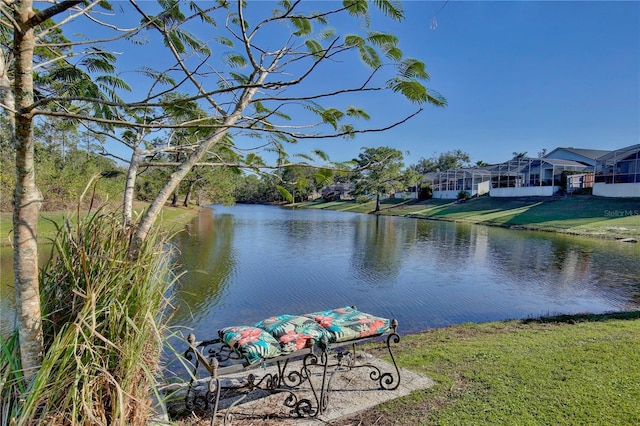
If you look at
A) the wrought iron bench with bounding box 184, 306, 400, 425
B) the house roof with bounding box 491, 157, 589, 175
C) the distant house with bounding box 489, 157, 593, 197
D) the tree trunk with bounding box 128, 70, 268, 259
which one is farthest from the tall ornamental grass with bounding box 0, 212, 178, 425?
the house roof with bounding box 491, 157, 589, 175

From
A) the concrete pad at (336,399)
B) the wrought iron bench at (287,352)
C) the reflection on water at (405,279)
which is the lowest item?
the reflection on water at (405,279)

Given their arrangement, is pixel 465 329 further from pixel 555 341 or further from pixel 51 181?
pixel 51 181

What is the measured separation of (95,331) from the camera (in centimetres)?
169

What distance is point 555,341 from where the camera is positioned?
15.1 ft

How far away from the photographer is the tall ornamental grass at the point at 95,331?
168 cm

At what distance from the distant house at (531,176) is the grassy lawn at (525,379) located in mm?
33260

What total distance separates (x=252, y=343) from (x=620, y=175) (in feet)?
114

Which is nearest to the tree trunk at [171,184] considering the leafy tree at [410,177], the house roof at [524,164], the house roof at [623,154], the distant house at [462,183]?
the leafy tree at [410,177]

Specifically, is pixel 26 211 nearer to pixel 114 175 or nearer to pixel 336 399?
pixel 114 175

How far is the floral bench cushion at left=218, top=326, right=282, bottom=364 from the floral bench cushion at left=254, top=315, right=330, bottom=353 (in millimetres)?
82

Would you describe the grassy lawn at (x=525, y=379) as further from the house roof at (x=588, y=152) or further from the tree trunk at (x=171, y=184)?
the house roof at (x=588, y=152)

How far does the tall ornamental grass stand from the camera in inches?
66.3

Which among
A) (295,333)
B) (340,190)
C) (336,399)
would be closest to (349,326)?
(295,333)

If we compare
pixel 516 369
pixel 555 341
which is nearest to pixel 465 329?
pixel 555 341
